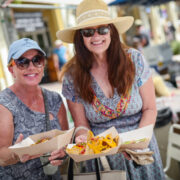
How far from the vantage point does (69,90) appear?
6.09ft

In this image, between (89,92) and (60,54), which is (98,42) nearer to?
(89,92)

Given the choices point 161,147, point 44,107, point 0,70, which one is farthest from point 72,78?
point 0,70

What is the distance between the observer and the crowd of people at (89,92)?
161cm

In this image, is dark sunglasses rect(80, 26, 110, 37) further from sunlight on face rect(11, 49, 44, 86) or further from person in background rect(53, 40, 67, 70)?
person in background rect(53, 40, 67, 70)

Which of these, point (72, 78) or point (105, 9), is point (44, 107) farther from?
point (105, 9)

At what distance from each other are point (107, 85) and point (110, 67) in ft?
0.52

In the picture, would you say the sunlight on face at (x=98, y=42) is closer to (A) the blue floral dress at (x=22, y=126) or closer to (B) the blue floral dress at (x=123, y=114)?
(B) the blue floral dress at (x=123, y=114)

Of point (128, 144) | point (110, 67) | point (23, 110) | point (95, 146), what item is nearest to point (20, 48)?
point (23, 110)

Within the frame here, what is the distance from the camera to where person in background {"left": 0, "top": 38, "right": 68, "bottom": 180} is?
4.93 ft

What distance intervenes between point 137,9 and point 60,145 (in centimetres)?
2120

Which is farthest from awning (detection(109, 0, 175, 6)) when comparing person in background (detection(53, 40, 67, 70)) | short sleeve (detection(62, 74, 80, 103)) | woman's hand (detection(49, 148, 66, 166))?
woman's hand (detection(49, 148, 66, 166))

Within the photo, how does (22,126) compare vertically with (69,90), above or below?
below

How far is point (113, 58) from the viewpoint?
6.09 ft

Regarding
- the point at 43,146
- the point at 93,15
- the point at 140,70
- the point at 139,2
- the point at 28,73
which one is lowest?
the point at 43,146
